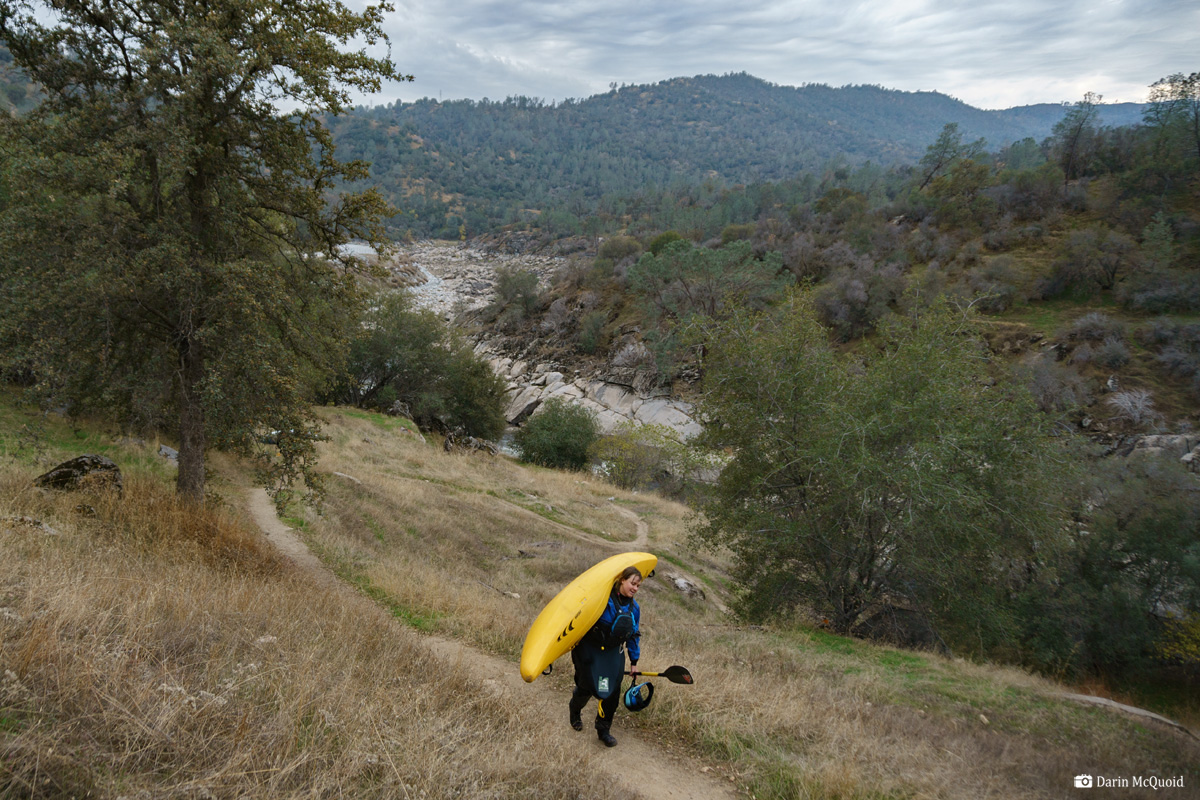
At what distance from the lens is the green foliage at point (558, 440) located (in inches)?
1410

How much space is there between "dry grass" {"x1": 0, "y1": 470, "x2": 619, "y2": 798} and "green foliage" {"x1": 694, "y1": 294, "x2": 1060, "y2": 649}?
856cm

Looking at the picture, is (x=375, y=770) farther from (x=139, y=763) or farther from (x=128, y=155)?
(x=128, y=155)

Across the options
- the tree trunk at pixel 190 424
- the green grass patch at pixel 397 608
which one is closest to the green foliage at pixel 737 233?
the green grass patch at pixel 397 608

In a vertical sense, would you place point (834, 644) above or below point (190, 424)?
below

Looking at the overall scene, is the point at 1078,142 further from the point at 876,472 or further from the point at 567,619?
the point at 567,619

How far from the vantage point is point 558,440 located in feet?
118

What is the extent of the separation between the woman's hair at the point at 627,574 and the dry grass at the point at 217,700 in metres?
1.32

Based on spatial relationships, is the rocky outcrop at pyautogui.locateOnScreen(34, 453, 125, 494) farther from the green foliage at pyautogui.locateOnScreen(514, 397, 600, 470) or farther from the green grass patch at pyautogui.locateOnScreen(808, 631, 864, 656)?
the green foliage at pyautogui.locateOnScreen(514, 397, 600, 470)

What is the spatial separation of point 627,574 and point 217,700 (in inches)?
118

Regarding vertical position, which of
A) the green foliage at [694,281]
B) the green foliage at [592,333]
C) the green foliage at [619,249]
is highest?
the green foliage at [619,249]

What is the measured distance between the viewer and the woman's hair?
493 cm

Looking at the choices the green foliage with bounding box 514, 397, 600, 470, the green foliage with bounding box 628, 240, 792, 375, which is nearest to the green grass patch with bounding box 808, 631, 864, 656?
the green foliage with bounding box 514, 397, 600, 470

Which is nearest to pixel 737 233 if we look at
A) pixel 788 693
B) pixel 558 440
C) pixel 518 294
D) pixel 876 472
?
pixel 518 294

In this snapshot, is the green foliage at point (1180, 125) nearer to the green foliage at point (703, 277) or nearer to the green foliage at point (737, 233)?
A: the green foliage at point (703, 277)
